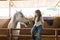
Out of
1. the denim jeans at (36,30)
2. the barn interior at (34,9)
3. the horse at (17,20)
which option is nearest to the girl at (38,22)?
the denim jeans at (36,30)

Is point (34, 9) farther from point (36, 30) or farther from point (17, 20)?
point (36, 30)

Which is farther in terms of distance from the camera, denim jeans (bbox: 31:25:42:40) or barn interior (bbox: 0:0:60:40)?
barn interior (bbox: 0:0:60:40)

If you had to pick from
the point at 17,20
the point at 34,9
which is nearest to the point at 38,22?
the point at 17,20

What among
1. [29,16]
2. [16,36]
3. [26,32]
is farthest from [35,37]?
[29,16]

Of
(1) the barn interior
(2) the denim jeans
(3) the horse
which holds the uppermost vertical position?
(1) the barn interior

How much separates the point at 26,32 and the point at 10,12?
0.80 meters

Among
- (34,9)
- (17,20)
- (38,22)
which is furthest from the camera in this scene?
(34,9)

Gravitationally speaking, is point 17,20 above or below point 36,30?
above

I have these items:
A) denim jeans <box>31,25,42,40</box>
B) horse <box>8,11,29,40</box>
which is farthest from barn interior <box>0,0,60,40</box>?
denim jeans <box>31,25,42,40</box>

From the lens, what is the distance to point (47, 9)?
5.35 metres

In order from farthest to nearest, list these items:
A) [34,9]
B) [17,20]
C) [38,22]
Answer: [34,9]
[17,20]
[38,22]

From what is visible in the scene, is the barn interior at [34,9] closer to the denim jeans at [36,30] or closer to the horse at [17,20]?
the horse at [17,20]

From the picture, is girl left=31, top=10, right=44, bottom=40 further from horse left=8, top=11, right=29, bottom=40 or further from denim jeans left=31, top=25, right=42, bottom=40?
horse left=8, top=11, right=29, bottom=40

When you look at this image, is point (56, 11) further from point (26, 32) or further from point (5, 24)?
point (5, 24)
